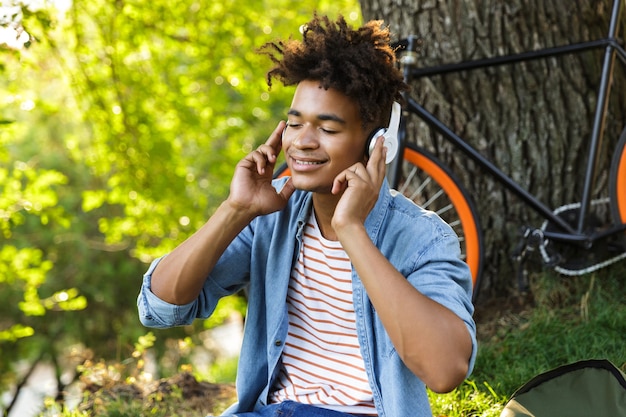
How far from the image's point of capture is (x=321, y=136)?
82.1 inches

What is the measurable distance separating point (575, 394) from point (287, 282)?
2.83 ft

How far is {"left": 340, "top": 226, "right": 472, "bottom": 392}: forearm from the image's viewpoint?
179 centimetres

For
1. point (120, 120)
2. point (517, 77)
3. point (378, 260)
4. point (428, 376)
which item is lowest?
point (428, 376)

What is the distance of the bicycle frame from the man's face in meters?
1.35

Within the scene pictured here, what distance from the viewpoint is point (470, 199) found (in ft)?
11.2

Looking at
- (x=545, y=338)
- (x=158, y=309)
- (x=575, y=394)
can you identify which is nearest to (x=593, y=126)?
(x=545, y=338)

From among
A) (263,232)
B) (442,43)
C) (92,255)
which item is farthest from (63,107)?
(263,232)

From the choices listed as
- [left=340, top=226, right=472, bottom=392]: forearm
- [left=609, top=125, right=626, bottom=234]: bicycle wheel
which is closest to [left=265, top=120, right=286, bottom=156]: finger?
[left=340, top=226, right=472, bottom=392]: forearm

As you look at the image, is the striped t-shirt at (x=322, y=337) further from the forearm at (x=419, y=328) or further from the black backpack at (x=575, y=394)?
the black backpack at (x=575, y=394)

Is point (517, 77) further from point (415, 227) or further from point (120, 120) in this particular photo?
point (120, 120)

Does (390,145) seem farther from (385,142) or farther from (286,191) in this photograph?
(286,191)

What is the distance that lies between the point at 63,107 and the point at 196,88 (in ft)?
7.67

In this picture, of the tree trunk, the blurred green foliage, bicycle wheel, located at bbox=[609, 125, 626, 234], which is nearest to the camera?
bicycle wheel, located at bbox=[609, 125, 626, 234]

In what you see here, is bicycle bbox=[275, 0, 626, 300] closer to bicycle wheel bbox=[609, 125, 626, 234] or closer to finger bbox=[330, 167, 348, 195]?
bicycle wheel bbox=[609, 125, 626, 234]
